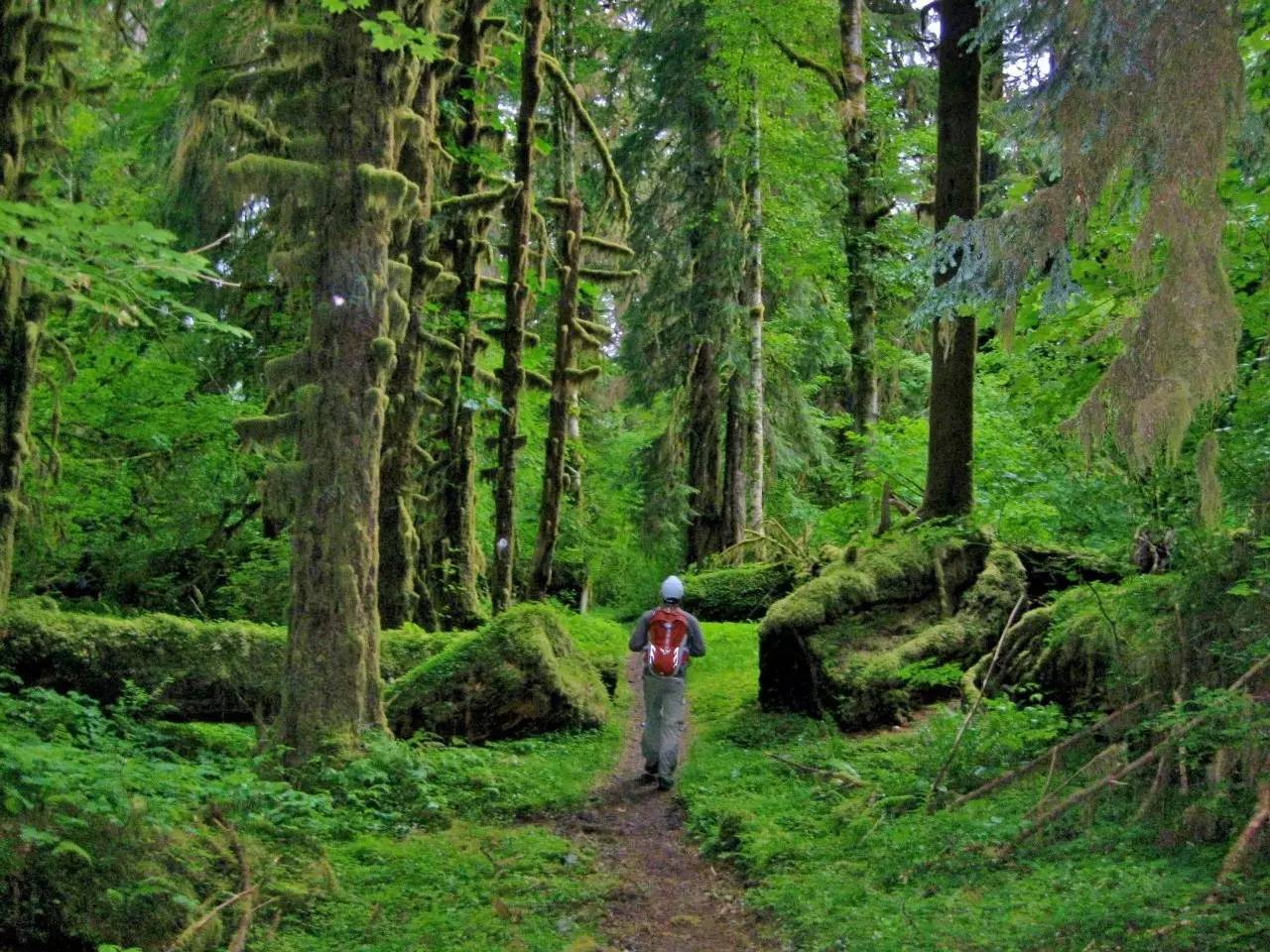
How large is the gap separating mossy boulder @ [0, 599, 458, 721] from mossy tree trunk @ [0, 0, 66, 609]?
1.80 ft

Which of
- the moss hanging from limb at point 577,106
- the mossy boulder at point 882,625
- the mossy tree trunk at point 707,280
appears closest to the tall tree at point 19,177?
the moss hanging from limb at point 577,106

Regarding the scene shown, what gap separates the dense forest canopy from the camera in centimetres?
655

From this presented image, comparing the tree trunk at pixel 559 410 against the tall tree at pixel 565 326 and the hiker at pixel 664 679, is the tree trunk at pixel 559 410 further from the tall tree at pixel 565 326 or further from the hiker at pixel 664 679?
the hiker at pixel 664 679

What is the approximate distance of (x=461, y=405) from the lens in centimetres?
1553

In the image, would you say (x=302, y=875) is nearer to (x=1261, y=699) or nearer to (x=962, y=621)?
(x=1261, y=699)

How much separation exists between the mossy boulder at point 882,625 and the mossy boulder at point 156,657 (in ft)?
15.2

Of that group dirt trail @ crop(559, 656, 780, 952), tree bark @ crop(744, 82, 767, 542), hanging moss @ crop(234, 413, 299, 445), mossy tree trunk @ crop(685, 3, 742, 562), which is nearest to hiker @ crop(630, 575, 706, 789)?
dirt trail @ crop(559, 656, 780, 952)

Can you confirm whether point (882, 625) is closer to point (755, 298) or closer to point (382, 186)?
point (382, 186)

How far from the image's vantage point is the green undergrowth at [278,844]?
5172 millimetres

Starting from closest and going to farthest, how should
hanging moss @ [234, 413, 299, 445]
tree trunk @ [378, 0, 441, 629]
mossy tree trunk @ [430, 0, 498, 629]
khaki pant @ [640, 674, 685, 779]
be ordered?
hanging moss @ [234, 413, 299, 445]
khaki pant @ [640, 674, 685, 779]
tree trunk @ [378, 0, 441, 629]
mossy tree trunk @ [430, 0, 498, 629]

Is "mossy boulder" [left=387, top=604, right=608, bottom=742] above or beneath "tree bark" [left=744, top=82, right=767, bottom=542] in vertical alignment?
beneath

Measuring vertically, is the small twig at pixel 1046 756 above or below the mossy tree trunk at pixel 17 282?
below

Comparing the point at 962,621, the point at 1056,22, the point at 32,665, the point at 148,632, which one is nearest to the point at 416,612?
the point at 148,632

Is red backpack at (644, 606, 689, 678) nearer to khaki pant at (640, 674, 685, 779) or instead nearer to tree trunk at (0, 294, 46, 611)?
khaki pant at (640, 674, 685, 779)
